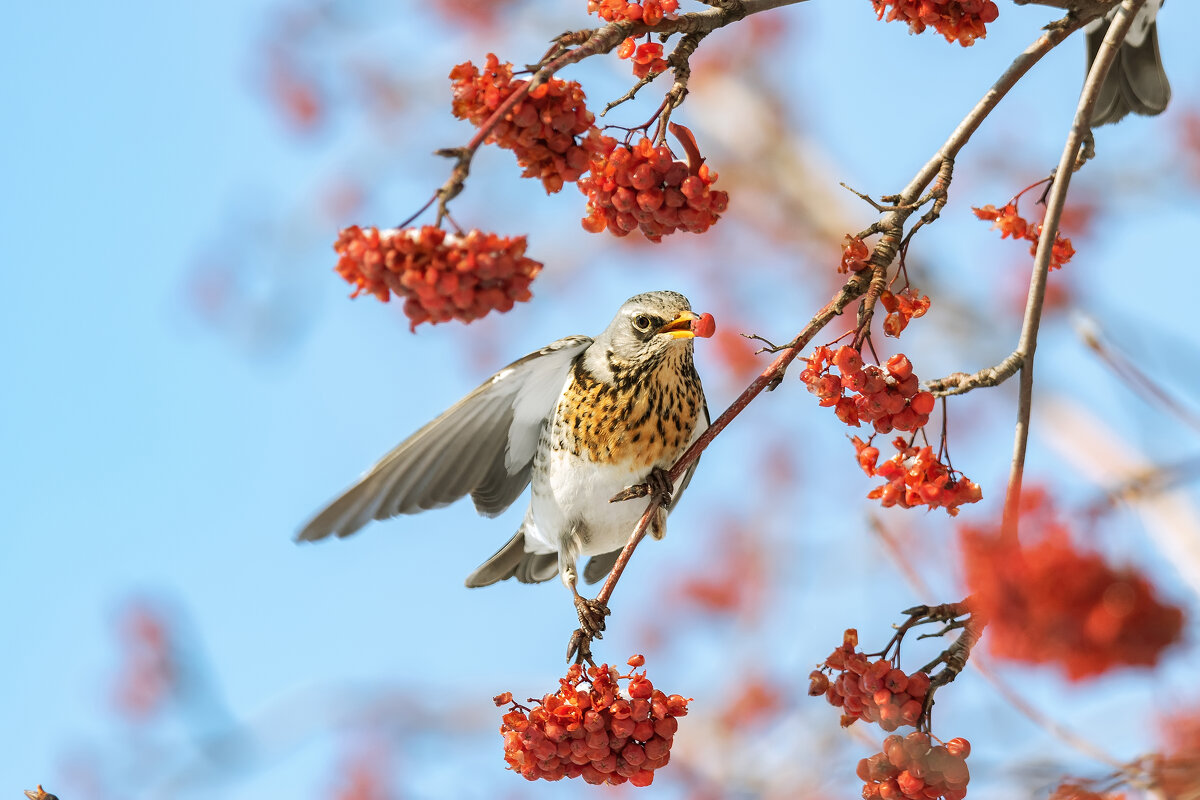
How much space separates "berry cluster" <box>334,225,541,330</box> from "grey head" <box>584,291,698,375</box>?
1447 mm

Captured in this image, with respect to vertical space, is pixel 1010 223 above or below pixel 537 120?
above

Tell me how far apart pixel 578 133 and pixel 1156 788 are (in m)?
1.34

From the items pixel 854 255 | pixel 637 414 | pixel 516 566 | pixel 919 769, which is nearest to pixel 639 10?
pixel 854 255

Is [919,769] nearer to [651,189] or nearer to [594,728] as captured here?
[594,728]

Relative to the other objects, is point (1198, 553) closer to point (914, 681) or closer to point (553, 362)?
point (553, 362)

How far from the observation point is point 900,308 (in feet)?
6.66

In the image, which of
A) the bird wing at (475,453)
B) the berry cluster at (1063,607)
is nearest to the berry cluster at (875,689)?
the berry cluster at (1063,607)

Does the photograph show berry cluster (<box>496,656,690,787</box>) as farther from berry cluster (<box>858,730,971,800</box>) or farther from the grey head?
the grey head

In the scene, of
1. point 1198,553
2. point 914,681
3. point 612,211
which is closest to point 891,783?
point 914,681

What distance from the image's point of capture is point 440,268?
1.60m

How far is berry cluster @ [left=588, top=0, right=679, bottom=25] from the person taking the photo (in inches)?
69.1

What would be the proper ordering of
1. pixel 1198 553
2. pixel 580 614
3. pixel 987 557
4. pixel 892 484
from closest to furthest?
pixel 987 557 < pixel 892 484 < pixel 580 614 < pixel 1198 553

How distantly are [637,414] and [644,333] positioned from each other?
0.83 ft

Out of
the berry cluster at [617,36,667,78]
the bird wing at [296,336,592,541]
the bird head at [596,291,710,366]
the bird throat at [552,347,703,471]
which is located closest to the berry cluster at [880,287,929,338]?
the berry cluster at [617,36,667,78]
